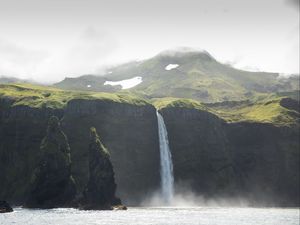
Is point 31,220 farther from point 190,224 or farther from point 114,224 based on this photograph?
point 190,224

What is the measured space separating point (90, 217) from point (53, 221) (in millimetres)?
16688

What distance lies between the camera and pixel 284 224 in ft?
541

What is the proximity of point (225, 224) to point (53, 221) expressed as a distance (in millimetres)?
46213

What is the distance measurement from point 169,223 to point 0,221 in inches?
1752

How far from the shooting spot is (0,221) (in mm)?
156625

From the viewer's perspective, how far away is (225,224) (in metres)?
162

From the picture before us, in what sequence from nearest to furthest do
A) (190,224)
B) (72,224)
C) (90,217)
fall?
(72,224)
(190,224)
(90,217)

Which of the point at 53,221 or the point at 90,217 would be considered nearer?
the point at 53,221

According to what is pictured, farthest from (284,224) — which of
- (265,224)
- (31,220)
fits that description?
(31,220)

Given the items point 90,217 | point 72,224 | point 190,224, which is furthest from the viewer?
point 90,217

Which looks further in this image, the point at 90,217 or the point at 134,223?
the point at 90,217

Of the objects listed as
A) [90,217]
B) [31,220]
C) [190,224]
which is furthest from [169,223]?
[31,220]

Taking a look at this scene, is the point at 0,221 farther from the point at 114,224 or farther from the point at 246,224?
the point at 246,224

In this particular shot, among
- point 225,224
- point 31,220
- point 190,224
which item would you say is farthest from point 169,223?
point 31,220
